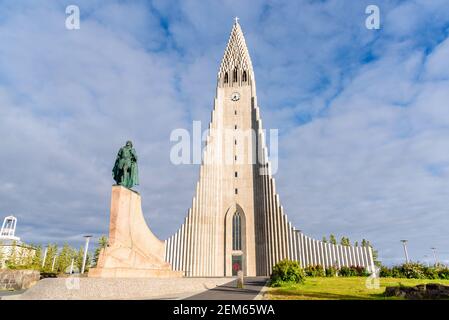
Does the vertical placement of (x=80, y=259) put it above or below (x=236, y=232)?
below

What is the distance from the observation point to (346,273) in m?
25.2

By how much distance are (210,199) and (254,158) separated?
8.56 m

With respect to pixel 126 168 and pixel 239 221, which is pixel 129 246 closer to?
pixel 126 168

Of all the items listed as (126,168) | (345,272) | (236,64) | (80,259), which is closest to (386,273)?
(345,272)

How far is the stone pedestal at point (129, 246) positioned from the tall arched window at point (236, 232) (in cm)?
1935

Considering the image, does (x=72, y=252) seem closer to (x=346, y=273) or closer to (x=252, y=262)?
(x=252, y=262)

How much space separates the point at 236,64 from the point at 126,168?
3556 centimetres

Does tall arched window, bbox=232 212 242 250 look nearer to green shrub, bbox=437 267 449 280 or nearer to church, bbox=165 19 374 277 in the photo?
church, bbox=165 19 374 277

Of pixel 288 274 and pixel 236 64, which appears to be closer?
pixel 288 274

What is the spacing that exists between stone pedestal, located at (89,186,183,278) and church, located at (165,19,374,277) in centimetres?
1778

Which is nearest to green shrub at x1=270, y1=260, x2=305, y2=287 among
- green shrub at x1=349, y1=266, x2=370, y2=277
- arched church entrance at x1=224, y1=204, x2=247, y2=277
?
green shrub at x1=349, y1=266, x2=370, y2=277

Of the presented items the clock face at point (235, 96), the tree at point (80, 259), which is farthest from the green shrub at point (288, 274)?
the tree at point (80, 259)

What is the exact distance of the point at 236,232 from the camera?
35.8 metres
